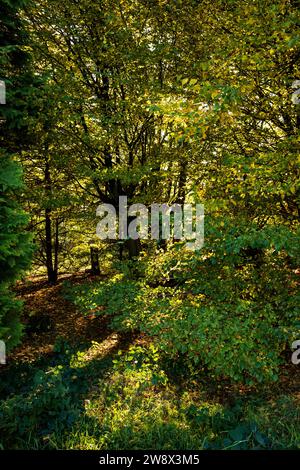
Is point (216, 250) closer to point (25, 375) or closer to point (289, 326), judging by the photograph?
point (289, 326)

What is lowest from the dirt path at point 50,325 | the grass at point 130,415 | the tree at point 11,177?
the dirt path at point 50,325

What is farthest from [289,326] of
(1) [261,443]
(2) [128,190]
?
(2) [128,190]

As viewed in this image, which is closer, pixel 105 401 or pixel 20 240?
pixel 105 401

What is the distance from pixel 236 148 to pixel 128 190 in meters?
3.22

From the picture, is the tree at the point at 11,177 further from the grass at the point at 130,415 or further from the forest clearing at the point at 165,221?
the grass at the point at 130,415

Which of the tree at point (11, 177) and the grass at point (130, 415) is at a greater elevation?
the tree at point (11, 177)

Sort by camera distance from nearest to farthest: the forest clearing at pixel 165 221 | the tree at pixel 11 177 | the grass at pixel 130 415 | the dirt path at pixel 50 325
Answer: the grass at pixel 130 415 < the forest clearing at pixel 165 221 < the tree at pixel 11 177 < the dirt path at pixel 50 325

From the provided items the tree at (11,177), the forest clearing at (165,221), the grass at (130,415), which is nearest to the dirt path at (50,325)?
the forest clearing at (165,221)

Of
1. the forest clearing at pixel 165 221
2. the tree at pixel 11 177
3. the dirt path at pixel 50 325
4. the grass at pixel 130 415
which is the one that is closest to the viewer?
the grass at pixel 130 415

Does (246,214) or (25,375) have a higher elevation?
(246,214)

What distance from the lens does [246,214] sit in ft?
23.9

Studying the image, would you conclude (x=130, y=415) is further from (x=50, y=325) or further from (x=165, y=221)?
(x=50, y=325)

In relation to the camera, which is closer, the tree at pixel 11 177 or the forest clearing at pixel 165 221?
the forest clearing at pixel 165 221

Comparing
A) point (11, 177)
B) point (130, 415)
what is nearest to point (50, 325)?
point (11, 177)
